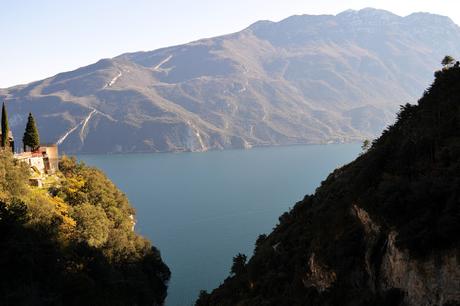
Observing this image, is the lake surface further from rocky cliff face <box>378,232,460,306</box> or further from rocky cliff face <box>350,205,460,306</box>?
rocky cliff face <box>378,232,460,306</box>

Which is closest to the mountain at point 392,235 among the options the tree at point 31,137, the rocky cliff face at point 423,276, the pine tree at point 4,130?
the rocky cliff face at point 423,276

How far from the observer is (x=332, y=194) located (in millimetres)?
29531

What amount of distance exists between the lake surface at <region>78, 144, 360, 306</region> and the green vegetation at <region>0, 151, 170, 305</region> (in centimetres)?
714

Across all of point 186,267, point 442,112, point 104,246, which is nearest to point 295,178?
point 186,267

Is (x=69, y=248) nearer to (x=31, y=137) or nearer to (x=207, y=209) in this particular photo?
(x=31, y=137)

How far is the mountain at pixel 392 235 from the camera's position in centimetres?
1418

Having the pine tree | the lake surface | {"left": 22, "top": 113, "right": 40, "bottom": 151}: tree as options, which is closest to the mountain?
the lake surface

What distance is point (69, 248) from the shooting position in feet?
Answer: 142

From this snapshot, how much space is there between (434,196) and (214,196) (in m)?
117

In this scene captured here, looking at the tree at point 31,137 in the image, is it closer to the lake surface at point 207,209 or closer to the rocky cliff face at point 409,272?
the lake surface at point 207,209

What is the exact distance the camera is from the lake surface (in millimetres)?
70938

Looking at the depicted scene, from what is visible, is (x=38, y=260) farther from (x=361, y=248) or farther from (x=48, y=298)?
(x=361, y=248)

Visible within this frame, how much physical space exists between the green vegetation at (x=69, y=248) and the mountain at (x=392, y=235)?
15585mm

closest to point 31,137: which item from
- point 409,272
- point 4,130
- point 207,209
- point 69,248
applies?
point 4,130
